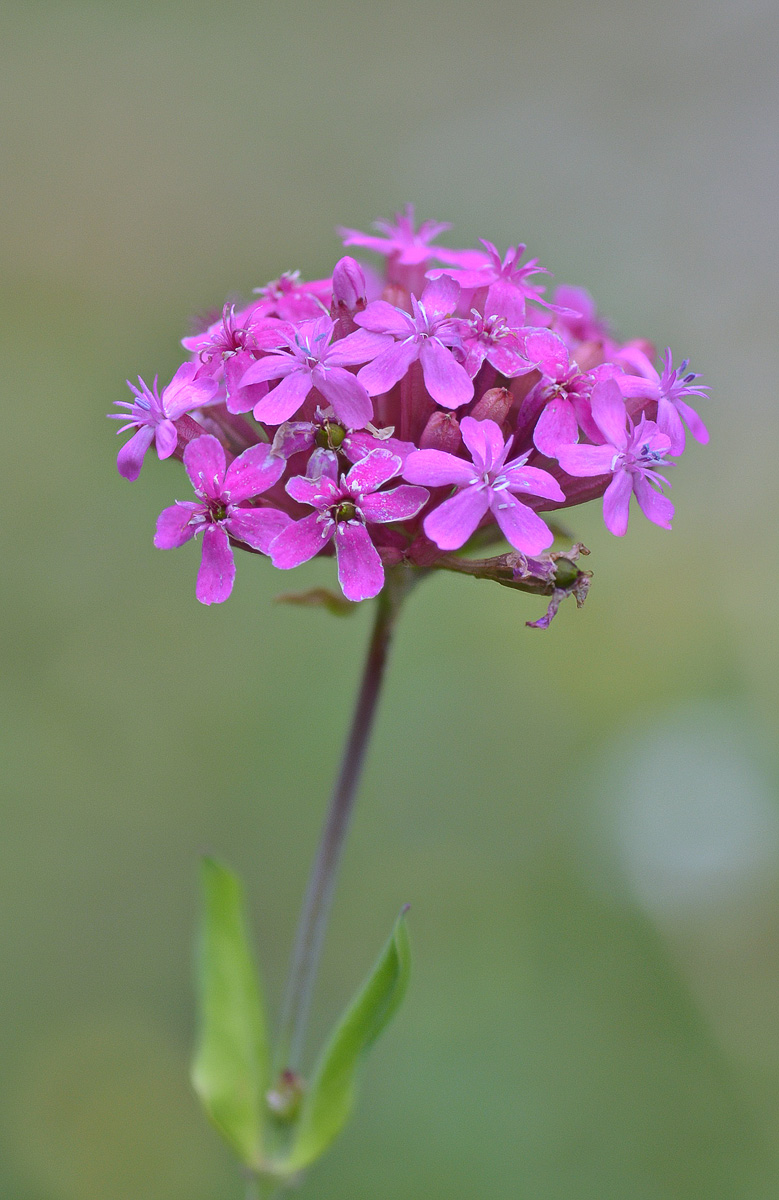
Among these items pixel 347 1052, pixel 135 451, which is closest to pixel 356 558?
pixel 135 451

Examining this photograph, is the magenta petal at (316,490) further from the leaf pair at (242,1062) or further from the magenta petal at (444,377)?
the leaf pair at (242,1062)

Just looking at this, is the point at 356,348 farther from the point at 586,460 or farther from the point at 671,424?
the point at 671,424

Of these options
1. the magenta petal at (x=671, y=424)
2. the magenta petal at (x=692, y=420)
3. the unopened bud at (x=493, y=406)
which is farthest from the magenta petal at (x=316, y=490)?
the magenta petal at (x=692, y=420)

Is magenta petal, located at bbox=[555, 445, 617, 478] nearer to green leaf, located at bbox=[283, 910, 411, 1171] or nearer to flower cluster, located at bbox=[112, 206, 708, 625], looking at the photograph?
flower cluster, located at bbox=[112, 206, 708, 625]

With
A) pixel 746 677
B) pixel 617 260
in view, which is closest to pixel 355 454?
pixel 746 677

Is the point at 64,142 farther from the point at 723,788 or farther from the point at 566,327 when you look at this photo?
the point at 723,788
